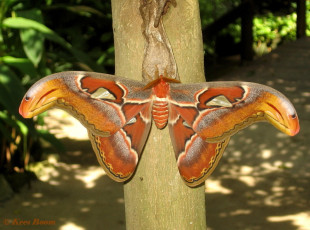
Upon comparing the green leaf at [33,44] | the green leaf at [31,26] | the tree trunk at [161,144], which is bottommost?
the tree trunk at [161,144]

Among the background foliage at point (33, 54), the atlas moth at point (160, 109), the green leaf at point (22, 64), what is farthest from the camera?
the green leaf at point (22, 64)

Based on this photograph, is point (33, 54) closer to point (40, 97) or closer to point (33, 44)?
point (33, 44)

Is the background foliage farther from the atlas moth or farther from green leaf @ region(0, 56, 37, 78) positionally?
the atlas moth

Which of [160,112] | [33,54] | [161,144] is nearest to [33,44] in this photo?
[33,54]

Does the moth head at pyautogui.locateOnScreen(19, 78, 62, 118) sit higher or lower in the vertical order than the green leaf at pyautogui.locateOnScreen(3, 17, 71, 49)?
lower

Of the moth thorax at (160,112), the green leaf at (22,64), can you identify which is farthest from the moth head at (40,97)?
the green leaf at (22,64)

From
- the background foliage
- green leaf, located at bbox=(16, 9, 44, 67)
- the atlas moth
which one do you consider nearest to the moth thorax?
the atlas moth

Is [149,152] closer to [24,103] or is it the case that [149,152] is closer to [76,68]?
[24,103]

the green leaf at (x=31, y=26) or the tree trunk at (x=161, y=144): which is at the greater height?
the green leaf at (x=31, y=26)

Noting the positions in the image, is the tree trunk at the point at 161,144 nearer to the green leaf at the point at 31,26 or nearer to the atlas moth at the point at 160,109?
the atlas moth at the point at 160,109
